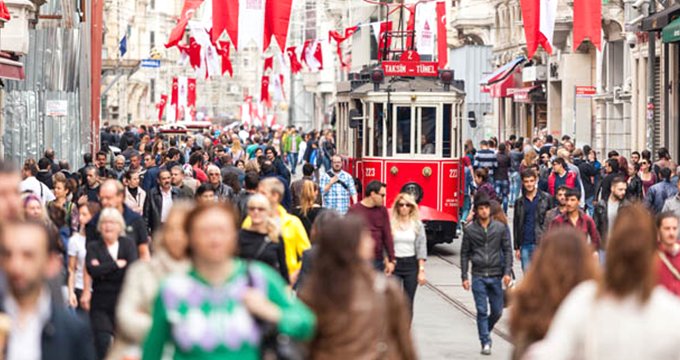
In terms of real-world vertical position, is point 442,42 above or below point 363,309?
above

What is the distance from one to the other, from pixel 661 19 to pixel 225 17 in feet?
27.1

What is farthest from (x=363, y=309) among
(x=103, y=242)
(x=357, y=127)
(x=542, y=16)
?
(x=542, y=16)

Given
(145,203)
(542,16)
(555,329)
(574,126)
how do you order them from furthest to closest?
(574,126) → (542,16) → (145,203) → (555,329)

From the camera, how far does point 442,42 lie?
47188 millimetres

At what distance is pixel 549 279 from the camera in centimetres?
757

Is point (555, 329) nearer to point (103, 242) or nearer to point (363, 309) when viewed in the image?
point (363, 309)

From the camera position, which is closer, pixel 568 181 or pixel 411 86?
pixel 568 181

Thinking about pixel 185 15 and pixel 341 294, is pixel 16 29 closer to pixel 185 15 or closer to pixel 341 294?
pixel 185 15

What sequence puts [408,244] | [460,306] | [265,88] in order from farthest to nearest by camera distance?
1. [265,88]
2. [460,306]
3. [408,244]

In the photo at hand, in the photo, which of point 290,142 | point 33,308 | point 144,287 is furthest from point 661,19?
point 290,142

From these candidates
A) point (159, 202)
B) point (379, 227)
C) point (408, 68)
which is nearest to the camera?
point (379, 227)

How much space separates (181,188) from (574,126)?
→ 33022mm

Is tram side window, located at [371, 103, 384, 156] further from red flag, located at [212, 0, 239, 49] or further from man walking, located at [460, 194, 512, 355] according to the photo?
man walking, located at [460, 194, 512, 355]

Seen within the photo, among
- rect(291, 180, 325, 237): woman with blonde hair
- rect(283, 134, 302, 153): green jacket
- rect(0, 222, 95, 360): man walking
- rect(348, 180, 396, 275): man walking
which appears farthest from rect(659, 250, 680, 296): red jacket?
rect(283, 134, 302, 153): green jacket
